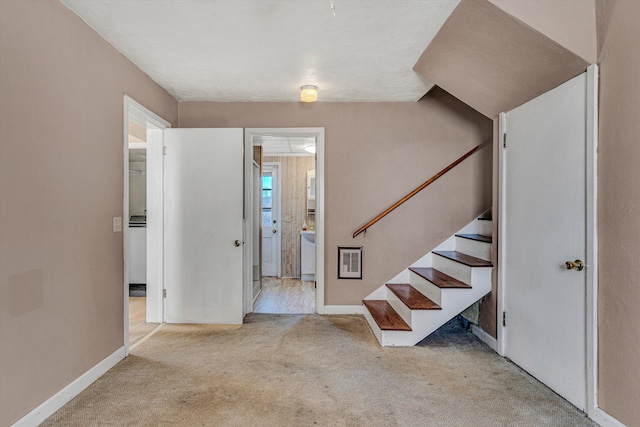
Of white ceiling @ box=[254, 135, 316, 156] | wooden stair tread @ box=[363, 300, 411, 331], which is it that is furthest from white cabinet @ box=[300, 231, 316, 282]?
wooden stair tread @ box=[363, 300, 411, 331]

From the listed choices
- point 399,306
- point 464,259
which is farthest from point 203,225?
point 464,259

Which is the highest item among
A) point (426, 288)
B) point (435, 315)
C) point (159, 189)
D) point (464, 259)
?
point (159, 189)

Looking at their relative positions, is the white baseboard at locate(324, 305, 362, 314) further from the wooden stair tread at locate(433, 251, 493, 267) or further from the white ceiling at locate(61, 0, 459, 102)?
the white ceiling at locate(61, 0, 459, 102)

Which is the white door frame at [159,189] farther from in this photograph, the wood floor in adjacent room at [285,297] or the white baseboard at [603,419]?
the white baseboard at [603,419]

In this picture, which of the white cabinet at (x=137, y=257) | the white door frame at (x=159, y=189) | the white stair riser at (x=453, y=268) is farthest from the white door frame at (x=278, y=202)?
the white stair riser at (x=453, y=268)

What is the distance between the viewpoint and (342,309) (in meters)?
3.60

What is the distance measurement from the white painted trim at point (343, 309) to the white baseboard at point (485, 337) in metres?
1.13

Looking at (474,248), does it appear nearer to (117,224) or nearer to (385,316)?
(385,316)

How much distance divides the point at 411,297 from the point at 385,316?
0.98 feet

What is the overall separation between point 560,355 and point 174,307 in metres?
3.25

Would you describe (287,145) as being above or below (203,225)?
above

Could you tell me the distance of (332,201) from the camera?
3605mm

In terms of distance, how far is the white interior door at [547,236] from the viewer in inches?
74.7

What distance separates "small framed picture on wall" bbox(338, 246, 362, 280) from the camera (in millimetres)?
3604
